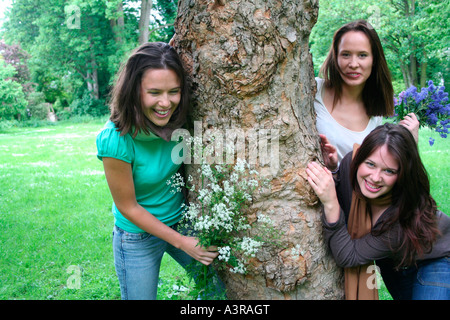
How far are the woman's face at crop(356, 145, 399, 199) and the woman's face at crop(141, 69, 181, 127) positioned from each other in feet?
4.36

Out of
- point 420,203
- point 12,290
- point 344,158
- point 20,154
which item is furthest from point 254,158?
point 20,154

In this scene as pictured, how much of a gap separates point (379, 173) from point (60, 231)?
5.38 metres

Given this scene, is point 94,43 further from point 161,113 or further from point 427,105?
point 161,113

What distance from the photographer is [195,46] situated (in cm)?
228

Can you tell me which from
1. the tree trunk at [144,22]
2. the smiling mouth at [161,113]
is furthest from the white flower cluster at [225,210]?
the tree trunk at [144,22]

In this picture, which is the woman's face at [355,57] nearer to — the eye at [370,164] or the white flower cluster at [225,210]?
the eye at [370,164]

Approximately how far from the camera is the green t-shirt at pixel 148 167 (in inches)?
83.7

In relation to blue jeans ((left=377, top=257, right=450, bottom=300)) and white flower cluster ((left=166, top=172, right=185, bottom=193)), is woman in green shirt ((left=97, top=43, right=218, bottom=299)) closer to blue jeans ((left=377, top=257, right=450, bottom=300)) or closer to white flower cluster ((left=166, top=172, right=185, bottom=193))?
white flower cluster ((left=166, top=172, right=185, bottom=193))

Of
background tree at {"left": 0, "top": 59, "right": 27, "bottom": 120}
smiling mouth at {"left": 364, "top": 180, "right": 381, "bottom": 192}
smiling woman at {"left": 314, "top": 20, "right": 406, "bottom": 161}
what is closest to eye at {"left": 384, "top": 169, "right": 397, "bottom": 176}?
smiling mouth at {"left": 364, "top": 180, "right": 381, "bottom": 192}

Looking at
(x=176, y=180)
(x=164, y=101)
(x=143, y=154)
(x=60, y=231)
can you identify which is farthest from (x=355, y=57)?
(x=60, y=231)

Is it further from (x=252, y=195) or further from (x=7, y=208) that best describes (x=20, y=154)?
(x=252, y=195)

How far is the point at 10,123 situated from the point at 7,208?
18189 millimetres

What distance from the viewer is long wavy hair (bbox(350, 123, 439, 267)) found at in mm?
2285

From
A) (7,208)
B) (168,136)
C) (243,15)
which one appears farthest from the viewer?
(7,208)
